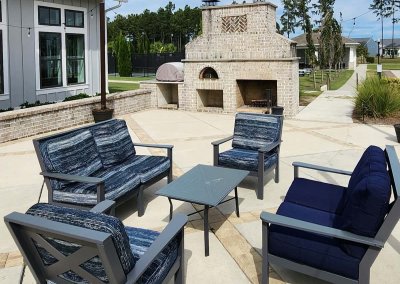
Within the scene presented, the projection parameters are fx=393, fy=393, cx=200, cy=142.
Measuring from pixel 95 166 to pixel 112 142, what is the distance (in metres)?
0.53

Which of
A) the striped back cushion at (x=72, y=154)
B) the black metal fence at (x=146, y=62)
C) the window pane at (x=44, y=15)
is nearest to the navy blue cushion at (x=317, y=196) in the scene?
the striped back cushion at (x=72, y=154)

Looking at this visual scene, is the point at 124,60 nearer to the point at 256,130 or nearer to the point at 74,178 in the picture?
the point at 256,130

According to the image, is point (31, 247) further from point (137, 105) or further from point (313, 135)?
point (137, 105)

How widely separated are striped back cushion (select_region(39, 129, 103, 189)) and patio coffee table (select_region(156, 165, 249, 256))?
1233 millimetres

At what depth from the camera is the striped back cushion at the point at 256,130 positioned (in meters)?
6.32

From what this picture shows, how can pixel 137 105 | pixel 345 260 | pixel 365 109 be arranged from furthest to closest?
pixel 137 105 < pixel 365 109 < pixel 345 260

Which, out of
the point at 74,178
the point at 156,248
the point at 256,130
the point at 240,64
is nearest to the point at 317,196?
the point at 156,248

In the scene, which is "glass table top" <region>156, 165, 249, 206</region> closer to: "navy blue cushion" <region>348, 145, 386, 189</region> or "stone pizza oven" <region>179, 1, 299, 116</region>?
"navy blue cushion" <region>348, 145, 386, 189</region>

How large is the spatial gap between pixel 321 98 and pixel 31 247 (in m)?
17.8

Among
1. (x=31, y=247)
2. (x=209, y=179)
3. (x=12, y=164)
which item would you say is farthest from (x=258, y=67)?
(x=31, y=247)

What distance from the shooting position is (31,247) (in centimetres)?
246

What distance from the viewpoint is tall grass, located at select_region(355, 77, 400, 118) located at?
12.2 m

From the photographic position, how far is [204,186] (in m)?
4.37

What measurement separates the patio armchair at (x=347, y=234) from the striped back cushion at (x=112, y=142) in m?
2.92
